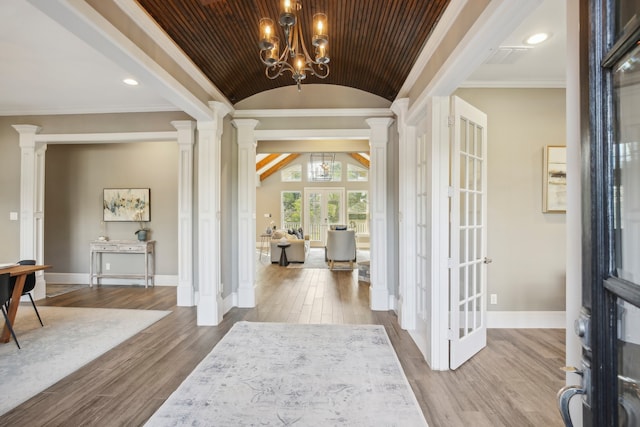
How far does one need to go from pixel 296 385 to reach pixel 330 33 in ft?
9.91

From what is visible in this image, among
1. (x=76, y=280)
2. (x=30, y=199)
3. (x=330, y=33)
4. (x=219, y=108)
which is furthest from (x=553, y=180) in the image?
(x=76, y=280)

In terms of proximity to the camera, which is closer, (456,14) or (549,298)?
(456,14)

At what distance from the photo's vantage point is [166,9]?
2311 millimetres

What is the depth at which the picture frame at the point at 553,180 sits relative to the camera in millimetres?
3406

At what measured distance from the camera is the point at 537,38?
8.56ft

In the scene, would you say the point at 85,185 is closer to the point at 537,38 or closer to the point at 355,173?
the point at 537,38

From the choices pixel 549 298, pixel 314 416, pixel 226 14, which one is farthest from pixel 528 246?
pixel 226 14

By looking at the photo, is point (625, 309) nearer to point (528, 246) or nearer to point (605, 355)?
point (605, 355)

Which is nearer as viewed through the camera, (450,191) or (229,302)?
(450,191)

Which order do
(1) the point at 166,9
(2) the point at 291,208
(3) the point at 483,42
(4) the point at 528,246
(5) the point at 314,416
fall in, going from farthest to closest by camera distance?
(2) the point at 291,208 → (4) the point at 528,246 → (1) the point at 166,9 → (5) the point at 314,416 → (3) the point at 483,42

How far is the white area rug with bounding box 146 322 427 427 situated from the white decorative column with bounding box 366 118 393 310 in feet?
2.98

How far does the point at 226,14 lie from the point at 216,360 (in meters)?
2.85

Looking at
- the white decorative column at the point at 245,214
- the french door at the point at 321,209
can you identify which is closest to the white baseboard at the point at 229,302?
the white decorative column at the point at 245,214

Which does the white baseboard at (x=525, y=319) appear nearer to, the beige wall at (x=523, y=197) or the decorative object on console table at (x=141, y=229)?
the beige wall at (x=523, y=197)
